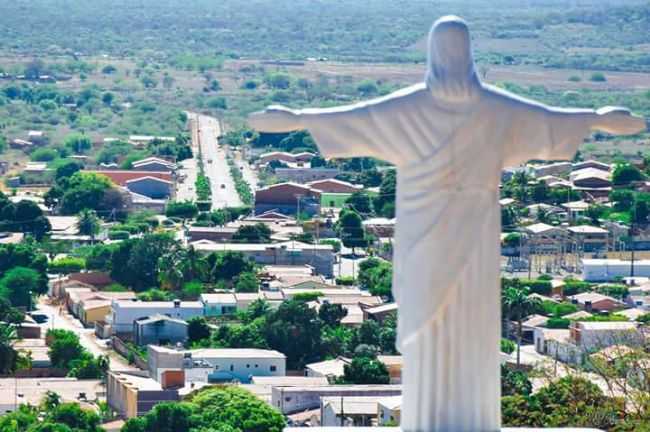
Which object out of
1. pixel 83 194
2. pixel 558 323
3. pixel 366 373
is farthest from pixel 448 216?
pixel 83 194

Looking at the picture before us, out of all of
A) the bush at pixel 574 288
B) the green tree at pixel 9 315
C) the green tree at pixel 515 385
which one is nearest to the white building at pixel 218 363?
the green tree at pixel 9 315

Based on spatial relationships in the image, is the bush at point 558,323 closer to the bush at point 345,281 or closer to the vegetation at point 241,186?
the bush at point 345,281

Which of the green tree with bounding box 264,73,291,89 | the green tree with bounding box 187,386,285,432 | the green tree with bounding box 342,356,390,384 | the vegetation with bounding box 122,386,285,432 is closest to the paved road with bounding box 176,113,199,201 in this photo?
the green tree with bounding box 342,356,390,384

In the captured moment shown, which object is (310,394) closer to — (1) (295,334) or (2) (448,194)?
(1) (295,334)

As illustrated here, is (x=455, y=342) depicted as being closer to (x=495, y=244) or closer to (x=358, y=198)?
(x=495, y=244)

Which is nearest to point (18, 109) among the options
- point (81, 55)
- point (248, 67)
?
point (248, 67)

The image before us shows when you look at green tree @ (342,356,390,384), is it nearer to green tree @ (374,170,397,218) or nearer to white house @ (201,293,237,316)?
white house @ (201,293,237,316)
